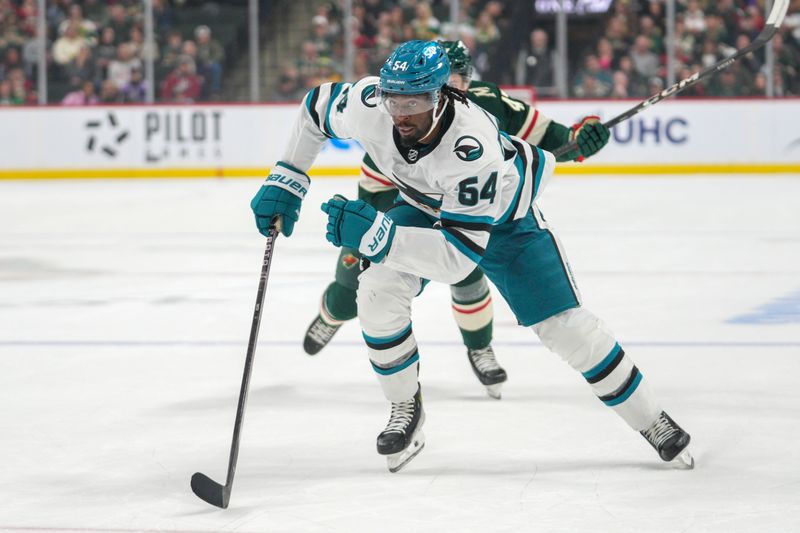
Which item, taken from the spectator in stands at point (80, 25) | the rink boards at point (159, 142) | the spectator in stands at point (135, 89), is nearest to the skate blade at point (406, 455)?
the rink boards at point (159, 142)

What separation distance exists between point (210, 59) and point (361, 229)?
956 centimetres

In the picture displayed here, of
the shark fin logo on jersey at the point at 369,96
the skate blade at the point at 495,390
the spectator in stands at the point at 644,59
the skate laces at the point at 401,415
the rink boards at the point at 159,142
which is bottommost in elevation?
the rink boards at the point at 159,142

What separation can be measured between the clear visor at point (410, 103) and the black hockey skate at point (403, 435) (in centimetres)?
76

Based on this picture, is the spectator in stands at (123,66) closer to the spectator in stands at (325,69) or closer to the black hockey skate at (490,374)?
the spectator in stands at (325,69)

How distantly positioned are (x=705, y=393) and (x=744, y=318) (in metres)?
1.23

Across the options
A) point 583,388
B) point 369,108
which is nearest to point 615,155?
point 583,388

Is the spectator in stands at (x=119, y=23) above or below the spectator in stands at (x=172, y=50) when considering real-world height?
above

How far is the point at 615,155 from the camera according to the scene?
36.9ft

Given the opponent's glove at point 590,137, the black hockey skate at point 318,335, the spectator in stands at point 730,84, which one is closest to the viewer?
the opponent's glove at point 590,137

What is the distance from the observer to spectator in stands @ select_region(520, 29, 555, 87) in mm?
11250

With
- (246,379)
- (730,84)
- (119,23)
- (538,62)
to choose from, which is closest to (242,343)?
(246,379)

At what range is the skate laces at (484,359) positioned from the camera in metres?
3.76

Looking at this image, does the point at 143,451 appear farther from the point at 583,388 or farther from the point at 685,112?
the point at 685,112

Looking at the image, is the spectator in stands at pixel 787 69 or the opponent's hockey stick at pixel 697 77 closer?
the opponent's hockey stick at pixel 697 77
